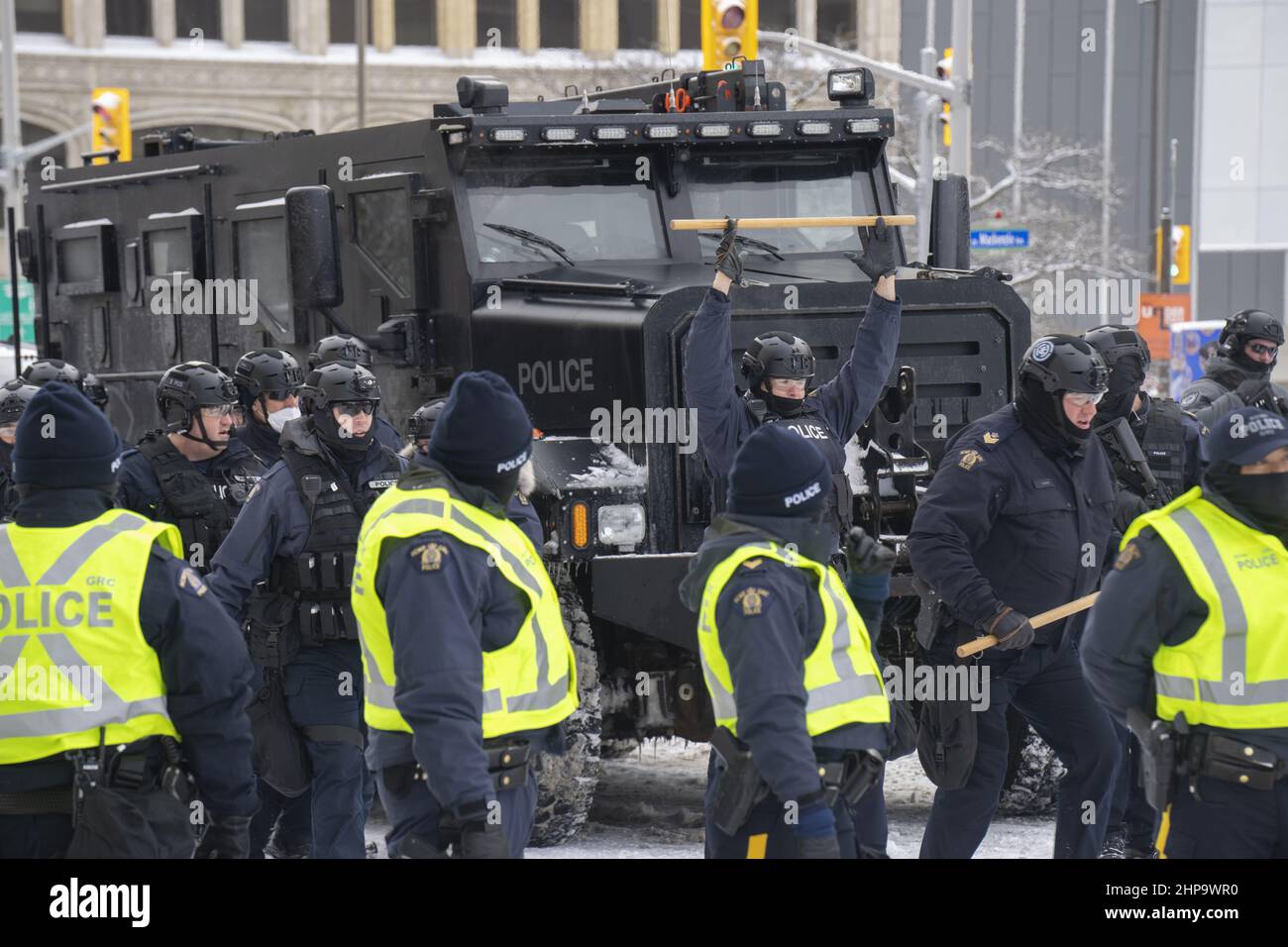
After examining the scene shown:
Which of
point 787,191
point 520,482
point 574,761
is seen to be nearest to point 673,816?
point 574,761

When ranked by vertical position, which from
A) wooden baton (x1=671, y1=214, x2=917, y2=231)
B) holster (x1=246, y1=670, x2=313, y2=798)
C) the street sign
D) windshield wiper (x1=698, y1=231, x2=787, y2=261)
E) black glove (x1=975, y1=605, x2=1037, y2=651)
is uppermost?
wooden baton (x1=671, y1=214, x2=917, y2=231)

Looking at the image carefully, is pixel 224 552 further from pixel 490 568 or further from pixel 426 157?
pixel 426 157

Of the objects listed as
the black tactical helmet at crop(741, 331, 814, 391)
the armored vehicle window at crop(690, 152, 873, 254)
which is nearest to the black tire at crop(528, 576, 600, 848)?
the black tactical helmet at crop(741, 331, 814, 391)

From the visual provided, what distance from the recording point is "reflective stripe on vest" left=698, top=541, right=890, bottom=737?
450 cm

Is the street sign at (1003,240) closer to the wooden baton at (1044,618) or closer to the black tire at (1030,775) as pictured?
the black tire at (1030,775)

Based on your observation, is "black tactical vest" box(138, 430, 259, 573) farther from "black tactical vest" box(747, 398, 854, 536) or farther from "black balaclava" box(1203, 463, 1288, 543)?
"black balaclava" box(1203, 463, 1288, 543)

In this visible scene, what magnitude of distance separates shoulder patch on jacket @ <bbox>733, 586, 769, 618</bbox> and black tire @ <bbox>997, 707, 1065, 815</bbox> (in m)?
3.69

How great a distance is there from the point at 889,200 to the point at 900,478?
77.6 inches

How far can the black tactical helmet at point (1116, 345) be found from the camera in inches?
280

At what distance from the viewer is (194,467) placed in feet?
22.9

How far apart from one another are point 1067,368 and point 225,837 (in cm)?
303

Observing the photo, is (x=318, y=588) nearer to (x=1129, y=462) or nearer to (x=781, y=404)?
(x=781, y=404)

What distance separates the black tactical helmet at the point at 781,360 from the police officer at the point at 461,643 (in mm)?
2277

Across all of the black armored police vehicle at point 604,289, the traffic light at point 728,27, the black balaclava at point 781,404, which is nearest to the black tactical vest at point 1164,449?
the black armored police vehicle at point 604,289
